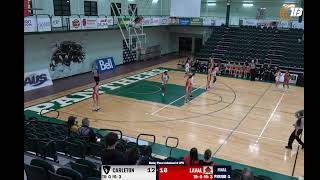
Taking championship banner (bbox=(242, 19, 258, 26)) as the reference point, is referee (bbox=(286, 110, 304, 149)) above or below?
below

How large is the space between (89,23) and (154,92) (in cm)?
722

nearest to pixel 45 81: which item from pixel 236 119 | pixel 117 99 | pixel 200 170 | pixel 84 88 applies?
pixel 84 88

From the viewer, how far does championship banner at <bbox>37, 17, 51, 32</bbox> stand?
18.9 m

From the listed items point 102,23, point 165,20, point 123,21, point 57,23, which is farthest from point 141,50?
point 57,23

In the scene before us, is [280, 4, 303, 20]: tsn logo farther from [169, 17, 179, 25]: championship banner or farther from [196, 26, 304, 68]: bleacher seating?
[169, 17, 179, 25]: championship banner

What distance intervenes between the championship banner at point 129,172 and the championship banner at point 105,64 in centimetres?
2205

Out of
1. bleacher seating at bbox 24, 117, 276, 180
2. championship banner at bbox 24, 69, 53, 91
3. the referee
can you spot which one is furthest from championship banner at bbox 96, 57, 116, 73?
the referee

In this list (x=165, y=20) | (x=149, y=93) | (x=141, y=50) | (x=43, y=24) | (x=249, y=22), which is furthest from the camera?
(x=249, y=22)

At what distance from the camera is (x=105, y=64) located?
2720 cm

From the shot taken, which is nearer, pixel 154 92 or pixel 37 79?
pixel 154 92

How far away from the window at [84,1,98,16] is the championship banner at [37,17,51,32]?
21.5 ft

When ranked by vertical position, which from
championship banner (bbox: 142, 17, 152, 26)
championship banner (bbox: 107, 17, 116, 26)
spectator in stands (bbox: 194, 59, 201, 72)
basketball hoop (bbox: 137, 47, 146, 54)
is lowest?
spectator in stands (bbox: 194, 59, 201, 72)
